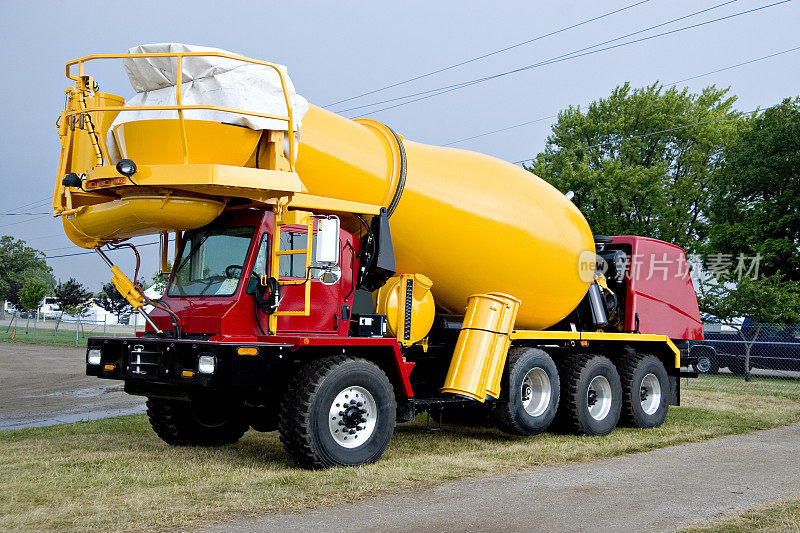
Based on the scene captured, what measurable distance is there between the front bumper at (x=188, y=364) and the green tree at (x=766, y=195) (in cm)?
2699

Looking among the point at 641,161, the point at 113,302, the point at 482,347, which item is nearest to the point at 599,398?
the point at 482,347

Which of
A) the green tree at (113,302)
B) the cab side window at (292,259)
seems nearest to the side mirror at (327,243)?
the cab side window at (292,259)

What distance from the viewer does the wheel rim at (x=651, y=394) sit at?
12.4 metres

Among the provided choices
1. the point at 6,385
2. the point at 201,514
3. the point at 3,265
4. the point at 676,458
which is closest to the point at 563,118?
the point at 6,385

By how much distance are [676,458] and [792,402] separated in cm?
812

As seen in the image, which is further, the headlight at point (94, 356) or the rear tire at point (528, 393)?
the rear tire at point (528, 393)

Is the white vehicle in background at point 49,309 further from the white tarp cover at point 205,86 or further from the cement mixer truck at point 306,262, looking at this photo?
the white tarp cover at point 205,86

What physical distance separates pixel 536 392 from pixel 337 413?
372 centimetres

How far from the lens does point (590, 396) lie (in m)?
11.4

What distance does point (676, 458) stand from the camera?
30.2 feet

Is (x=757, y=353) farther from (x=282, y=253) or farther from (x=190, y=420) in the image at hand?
(x=282, y=253)

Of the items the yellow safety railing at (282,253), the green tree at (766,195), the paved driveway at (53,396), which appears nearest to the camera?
the yellow safety railing at (282,253)

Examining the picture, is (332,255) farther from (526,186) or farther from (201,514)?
(526,186)

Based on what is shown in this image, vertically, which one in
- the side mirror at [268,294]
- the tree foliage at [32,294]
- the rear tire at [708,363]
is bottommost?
the rear tire at [708,363]
